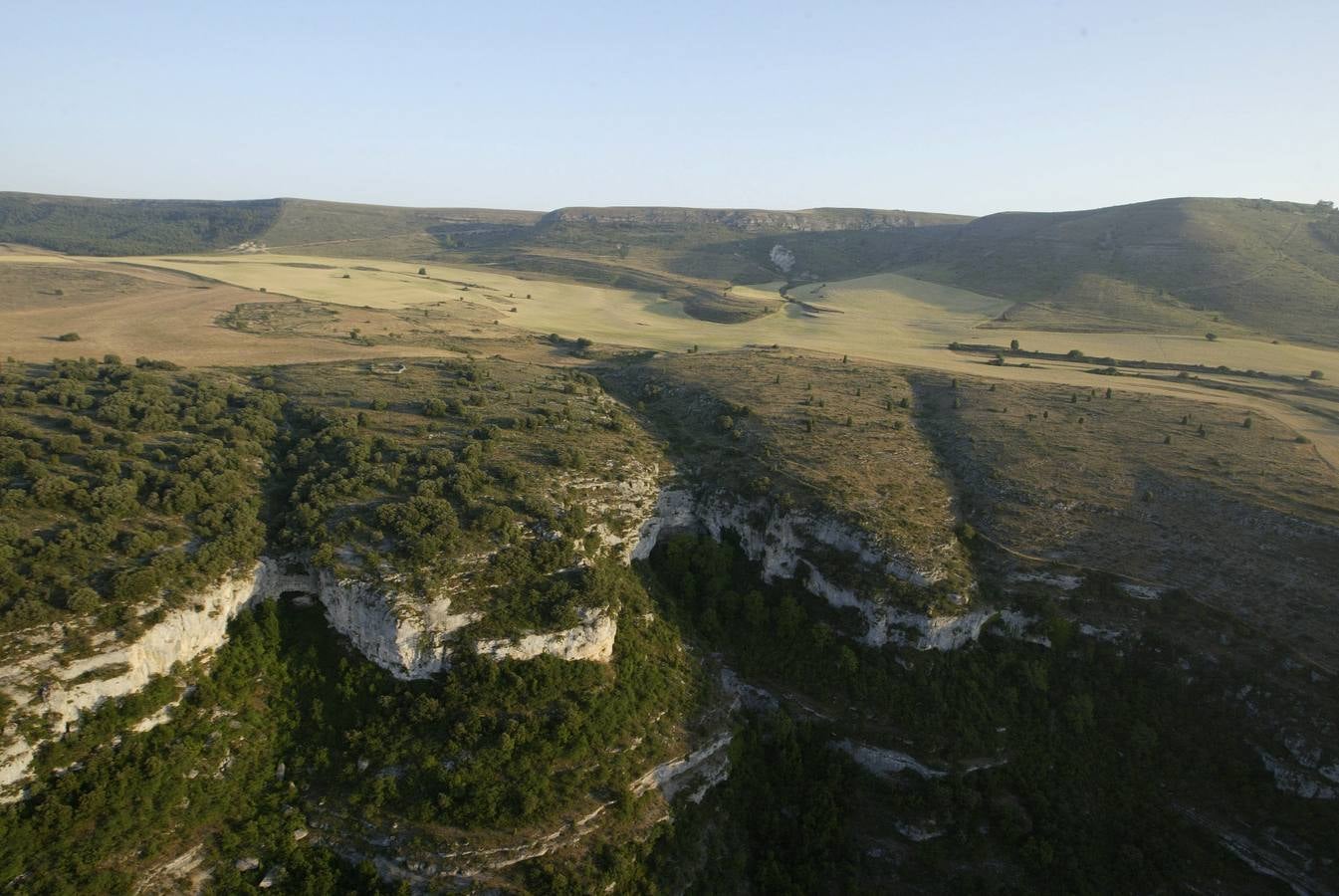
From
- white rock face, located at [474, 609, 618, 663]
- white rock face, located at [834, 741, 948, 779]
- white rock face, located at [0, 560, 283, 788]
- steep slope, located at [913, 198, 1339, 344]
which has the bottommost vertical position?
white rock face, located at [834, 741, 948, 779]

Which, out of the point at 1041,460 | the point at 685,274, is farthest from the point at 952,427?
the point at 685,274

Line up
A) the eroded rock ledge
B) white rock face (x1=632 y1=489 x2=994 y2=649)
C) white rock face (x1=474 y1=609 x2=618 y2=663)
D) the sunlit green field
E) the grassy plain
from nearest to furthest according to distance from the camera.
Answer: the eroded rock ledge, white rock face (x1=474 y1=609 x2=618 y2=663), white rock face (x1=632 y1=489 x2=994 y2=649), the grassy plain, the sunlit green field

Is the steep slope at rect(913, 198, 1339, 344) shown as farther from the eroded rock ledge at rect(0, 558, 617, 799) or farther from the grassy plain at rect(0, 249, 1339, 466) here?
the eroded rock ledge at rect(0, 558, 617, 799)

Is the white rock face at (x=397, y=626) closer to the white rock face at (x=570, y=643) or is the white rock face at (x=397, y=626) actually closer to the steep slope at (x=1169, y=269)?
the white rock face at (x=570, y=643)

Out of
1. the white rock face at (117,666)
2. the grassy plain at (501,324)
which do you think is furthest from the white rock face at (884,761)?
the grassy plain at (501,324)

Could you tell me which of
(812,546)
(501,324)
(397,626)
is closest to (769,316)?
(501,324)

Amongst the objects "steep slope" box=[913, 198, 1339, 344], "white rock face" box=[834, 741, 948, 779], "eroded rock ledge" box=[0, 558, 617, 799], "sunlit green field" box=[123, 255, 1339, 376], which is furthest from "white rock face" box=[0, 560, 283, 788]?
"steep slope" box=[913, 198, 1339, 344]

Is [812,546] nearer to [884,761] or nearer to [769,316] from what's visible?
[884,761]
